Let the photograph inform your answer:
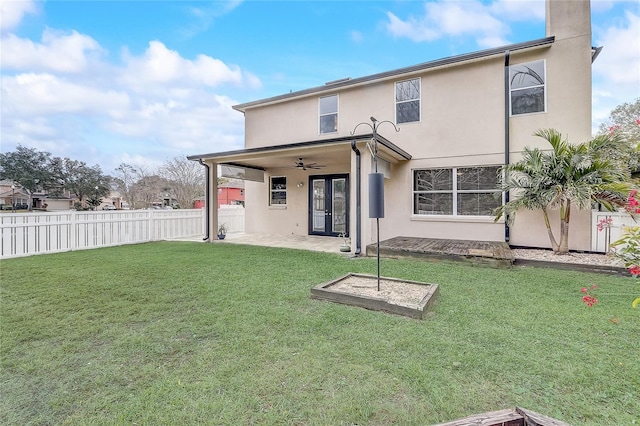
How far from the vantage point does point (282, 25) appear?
10.9m

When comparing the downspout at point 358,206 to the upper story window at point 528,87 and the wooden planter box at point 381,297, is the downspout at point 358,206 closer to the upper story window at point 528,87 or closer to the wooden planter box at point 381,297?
the wooden planter box at point 381,297

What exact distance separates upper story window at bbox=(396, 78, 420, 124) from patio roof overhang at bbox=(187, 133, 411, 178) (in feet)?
4.30

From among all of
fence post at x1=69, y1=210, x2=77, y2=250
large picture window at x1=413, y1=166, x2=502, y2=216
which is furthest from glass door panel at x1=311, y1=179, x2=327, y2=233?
fence post at x1=69, y1=210, x2=77, y2=250

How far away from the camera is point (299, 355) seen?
8.82 ft

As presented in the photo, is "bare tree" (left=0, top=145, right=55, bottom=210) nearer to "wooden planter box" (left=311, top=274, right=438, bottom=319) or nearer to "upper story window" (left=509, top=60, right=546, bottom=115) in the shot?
"wooden planter box" (left=311, top=274, right=438, bottom=319)

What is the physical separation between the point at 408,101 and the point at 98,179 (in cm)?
2999

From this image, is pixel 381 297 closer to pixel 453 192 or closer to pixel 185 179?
pixel 453 192

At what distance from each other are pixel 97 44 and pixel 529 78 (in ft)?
47.2

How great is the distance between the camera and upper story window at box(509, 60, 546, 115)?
777 centimetres

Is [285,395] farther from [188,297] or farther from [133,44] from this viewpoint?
[133,44]

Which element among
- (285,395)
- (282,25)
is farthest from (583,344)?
(282,25)

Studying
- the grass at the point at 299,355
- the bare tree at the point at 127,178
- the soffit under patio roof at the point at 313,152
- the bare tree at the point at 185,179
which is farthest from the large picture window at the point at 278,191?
the bare tree at the point at 127,178

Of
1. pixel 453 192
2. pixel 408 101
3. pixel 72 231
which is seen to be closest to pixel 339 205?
pixel 453 192

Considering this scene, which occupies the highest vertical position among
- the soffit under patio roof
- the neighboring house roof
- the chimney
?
the chimney
